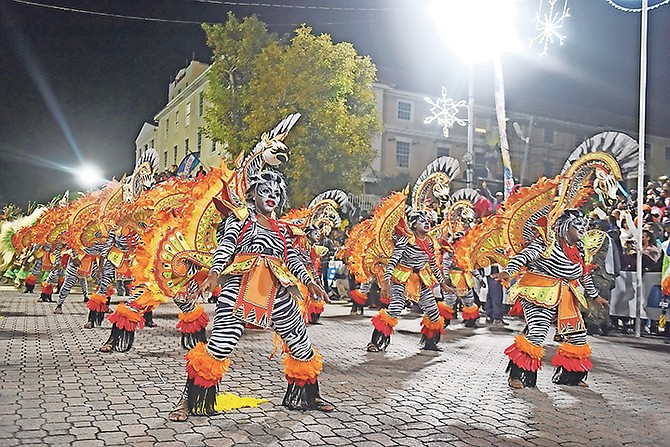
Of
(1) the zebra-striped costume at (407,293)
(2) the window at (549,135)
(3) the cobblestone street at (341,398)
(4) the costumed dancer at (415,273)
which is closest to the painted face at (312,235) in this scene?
(3) the cobblestone street at (341,398)

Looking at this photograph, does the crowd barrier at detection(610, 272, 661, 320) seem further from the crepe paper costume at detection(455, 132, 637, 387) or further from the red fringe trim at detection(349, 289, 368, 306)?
the crepe paper costume at detection(455, 132, 637, 387)

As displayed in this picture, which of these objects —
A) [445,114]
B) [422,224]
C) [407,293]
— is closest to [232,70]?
[445,114]

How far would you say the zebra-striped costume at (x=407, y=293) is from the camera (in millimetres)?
8961

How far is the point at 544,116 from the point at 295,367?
33.4m

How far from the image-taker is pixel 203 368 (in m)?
5.00

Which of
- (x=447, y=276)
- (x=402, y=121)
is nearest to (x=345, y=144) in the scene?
(x=402, y=121)

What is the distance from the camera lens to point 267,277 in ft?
17.3

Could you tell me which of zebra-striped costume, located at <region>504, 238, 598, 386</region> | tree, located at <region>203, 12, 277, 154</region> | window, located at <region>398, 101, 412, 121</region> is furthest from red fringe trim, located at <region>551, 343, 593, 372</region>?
window, located at <region>398, 101, 412, 121</region>

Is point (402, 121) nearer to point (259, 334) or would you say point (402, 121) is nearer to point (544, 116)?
point (544, 116)

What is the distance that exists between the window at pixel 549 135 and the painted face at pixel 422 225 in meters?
29.1

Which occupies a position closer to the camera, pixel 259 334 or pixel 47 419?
pixel 47 419

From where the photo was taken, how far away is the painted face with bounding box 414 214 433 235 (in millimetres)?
9211

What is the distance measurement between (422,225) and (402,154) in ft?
82.2

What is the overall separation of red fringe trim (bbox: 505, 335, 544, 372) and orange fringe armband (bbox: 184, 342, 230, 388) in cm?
328
